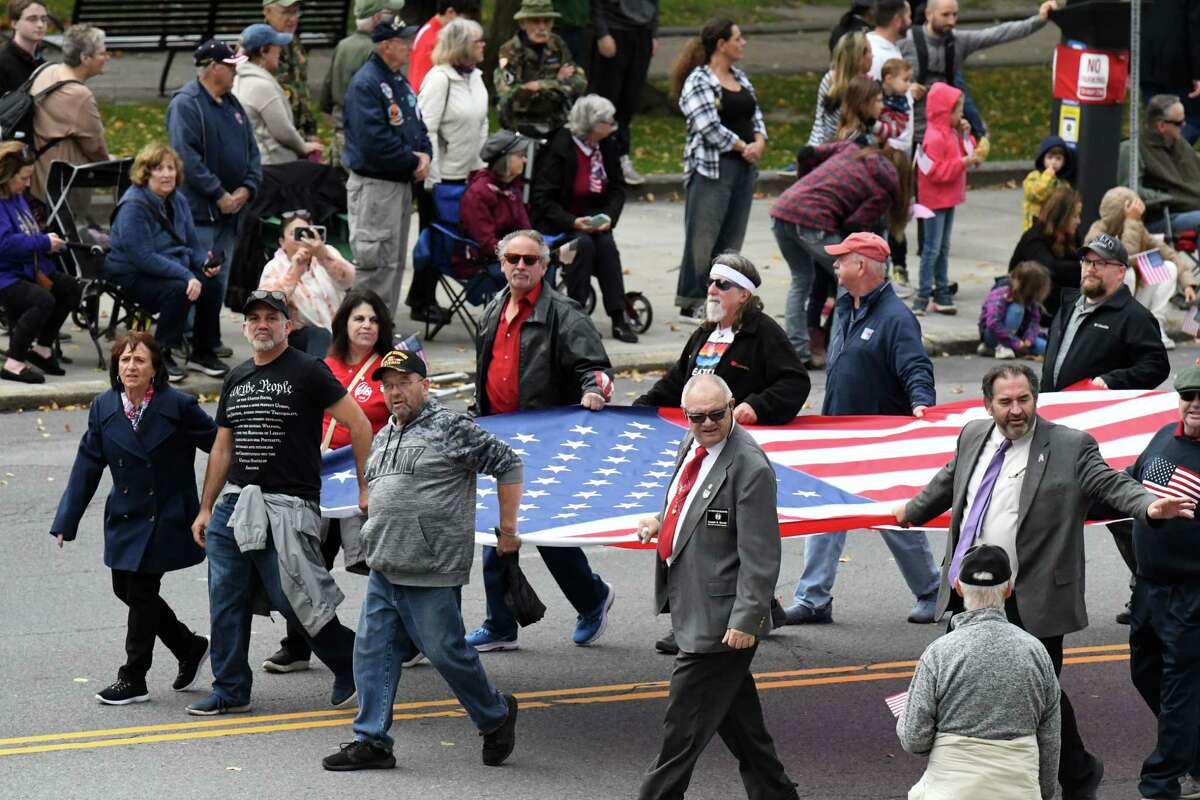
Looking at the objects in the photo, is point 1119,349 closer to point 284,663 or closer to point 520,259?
point 520,259

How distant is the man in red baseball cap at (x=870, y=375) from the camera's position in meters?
10.5

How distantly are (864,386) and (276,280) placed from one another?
4102 millimetres

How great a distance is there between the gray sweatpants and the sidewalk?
84 centimetres

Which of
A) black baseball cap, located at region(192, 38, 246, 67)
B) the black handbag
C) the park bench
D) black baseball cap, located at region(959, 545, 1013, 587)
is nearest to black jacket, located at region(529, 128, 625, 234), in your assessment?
black baseball cap, located at region(192, 38, 246, 67)

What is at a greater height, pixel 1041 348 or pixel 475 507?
pixel 475 507

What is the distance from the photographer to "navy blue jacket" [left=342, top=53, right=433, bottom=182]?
16.0m

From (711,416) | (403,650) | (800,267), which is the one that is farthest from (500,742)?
(800,267)

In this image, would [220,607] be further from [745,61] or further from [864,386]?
[745,61]

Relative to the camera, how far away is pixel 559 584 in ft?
35.0

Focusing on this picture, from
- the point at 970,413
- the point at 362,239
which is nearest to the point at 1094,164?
the point at 362,239

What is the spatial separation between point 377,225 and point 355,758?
8.10 meters

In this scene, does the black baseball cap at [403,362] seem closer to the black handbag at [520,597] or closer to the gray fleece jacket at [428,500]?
the gray fleece jacket at [428,500]

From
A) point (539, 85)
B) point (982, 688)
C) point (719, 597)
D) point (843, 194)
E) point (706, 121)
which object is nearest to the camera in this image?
point (982, 688)

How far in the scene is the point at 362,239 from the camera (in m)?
16.4
